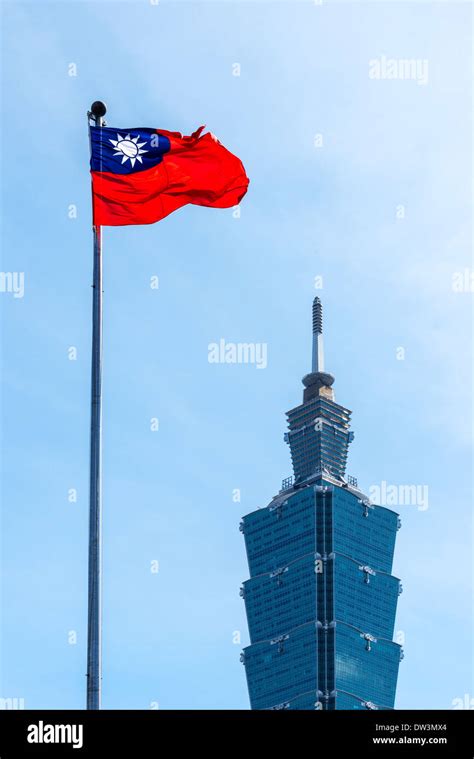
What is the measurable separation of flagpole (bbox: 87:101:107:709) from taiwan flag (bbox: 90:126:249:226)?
3.19m

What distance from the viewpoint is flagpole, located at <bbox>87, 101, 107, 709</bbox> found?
32.3m

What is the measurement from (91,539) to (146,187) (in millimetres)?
12816

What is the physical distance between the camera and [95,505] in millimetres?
33531

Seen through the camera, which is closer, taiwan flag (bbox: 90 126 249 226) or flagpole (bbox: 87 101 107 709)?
flagpole (bbox: 87 101 107 709)

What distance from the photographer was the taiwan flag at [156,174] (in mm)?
40125

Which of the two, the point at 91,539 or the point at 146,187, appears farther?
the point at 146,187

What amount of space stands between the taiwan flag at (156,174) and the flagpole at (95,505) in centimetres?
319

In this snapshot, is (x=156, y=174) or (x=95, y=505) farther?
(x=156, y=174)

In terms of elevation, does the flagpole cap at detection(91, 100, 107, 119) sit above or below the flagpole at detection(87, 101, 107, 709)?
above

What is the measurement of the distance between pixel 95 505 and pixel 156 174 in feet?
41.7

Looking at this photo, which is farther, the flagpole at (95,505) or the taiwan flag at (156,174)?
the taiwan flag at (156,174)
